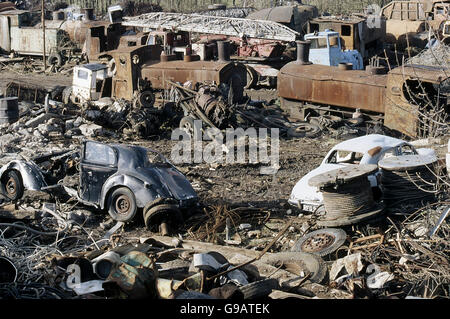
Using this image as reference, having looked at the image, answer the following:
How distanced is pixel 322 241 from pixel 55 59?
22894mm

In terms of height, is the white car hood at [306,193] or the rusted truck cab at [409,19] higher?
the rusted truck cab at [409,19]

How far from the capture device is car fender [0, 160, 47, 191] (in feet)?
38.8

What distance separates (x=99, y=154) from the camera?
11.2 metres

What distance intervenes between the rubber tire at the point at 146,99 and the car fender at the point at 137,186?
23.2 ft

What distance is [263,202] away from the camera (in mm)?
12281

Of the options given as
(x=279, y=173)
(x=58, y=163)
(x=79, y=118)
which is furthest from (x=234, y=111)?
(x=58, y=163)

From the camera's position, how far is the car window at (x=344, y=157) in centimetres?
1167

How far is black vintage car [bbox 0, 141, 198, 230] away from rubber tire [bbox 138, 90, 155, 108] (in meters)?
6.32

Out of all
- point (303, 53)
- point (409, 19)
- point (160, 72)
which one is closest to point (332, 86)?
point (303, 53)

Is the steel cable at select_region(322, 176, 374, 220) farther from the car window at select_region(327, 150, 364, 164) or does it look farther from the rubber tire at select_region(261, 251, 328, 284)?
the car window at select_region(327, 150, 364, 164)

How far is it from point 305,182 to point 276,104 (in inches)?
396

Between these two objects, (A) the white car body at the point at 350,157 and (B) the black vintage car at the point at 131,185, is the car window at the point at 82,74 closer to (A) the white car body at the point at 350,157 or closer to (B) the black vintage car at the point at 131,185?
(B) the black vintage car at the point at 131,185

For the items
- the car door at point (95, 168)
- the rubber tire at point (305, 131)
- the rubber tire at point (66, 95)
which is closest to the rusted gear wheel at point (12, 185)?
the car door at point (95, 168)
